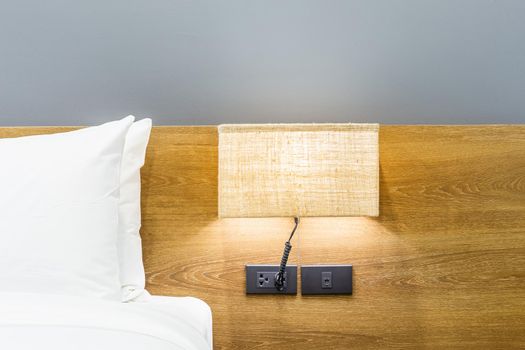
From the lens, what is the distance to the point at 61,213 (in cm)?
120

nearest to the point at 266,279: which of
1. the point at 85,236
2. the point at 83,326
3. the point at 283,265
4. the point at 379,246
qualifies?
the point at 283,265

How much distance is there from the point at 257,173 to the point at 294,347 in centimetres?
54

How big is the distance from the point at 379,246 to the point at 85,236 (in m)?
0.81

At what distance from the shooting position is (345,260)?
57.2 inches

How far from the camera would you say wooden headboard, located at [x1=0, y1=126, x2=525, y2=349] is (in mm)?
1449

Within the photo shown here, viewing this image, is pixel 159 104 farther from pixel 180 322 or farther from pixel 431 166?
pixel 431 166

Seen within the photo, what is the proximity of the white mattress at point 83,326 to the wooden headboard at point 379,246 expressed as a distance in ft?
1.20

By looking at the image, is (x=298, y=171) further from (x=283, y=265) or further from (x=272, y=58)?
(x=272, y=58)

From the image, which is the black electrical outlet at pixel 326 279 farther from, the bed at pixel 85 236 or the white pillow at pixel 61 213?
the white pillow at pixel 61 213

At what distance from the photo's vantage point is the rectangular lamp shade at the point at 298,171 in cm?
129

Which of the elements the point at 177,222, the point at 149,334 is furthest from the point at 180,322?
the point at 177,222

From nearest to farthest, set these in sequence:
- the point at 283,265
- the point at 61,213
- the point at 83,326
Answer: the point at 83,326 < the point at 61,213 < the point at 283,265

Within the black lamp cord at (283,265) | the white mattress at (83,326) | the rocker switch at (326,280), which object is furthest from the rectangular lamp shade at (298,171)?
the white mattress at (83,326)

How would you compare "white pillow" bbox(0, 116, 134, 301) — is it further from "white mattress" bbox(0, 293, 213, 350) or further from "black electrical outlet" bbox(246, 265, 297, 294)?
"black electrical outlet" bbox(246, 265, 297, 294)
